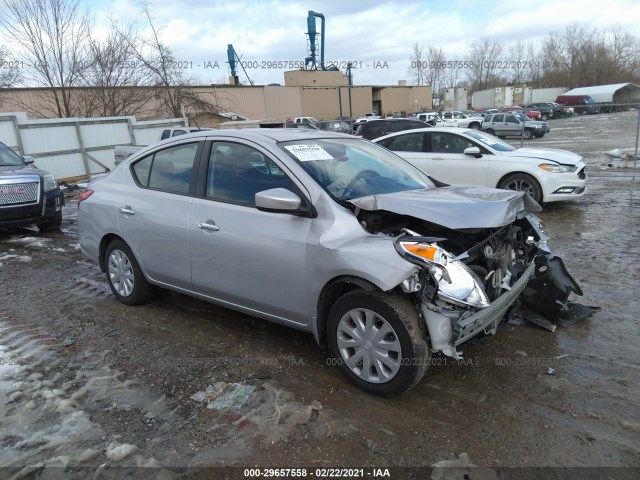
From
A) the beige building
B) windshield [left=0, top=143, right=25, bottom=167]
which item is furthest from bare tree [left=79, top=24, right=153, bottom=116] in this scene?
windshield [left=0, top=143, right=25, bottom=167]

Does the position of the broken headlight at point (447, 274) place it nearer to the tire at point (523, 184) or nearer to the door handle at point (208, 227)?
the door handle at point (208, 227)

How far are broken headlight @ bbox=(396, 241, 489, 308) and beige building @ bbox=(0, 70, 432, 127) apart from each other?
22.4m

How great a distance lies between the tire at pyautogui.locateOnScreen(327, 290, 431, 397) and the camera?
2865mm

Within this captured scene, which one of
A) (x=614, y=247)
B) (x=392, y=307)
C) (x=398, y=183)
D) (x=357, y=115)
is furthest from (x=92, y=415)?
(x=357, y=115)

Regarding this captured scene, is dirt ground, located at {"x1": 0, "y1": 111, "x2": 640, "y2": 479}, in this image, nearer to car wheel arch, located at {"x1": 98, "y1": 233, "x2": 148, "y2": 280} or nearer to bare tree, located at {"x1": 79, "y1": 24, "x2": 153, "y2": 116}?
car wheel arch, located at {"x1": 98, "y1": 233, "x2": 148, "y2": 280}

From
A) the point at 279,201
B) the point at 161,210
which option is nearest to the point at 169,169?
the point at 161,210

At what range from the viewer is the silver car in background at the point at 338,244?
2.91m

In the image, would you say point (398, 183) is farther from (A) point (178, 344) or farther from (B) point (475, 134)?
(B) point (475, 134)

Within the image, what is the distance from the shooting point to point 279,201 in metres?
3.20

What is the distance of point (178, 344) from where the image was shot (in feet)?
13.1

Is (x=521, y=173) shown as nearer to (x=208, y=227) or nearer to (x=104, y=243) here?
(x=208, y=227)

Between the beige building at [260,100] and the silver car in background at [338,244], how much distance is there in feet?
69.4

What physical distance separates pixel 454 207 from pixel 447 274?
0.57m

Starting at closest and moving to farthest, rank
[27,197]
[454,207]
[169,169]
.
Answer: [454,207]
[169,169]
[27,197]
